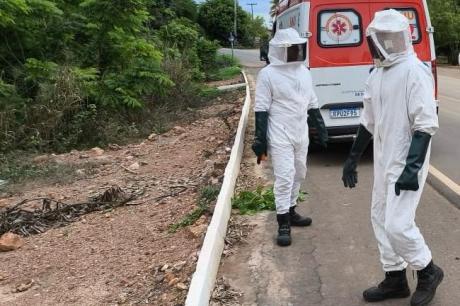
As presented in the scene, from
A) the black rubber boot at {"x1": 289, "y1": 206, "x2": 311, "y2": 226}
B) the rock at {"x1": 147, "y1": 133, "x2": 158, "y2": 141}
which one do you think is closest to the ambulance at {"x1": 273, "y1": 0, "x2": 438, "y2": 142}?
the black rubber boot at {"x1": 289, "y1": 206, "x2": 311, "y2": 226}

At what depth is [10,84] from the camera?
11.5 m

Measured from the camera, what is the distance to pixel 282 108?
5500 mm

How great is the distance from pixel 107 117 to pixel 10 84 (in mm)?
1961

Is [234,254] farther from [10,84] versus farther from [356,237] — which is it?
[10,84]

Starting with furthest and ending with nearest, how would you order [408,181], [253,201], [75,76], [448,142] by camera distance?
1. [75,76]
2. [448,142]
3. [253,201]
4. [408,181]

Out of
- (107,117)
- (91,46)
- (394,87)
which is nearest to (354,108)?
(394,87)

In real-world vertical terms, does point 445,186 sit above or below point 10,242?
above

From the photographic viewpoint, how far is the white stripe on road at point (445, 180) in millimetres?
6848

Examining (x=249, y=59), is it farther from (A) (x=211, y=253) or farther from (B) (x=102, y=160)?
(A) (x=211, y=253)

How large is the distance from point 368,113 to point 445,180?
358 cm

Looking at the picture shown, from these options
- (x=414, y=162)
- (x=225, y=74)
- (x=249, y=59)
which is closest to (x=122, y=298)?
(x=414, y=162)

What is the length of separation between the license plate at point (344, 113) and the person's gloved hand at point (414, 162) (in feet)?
15.7

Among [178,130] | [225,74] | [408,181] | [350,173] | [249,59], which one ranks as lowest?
[249,59]

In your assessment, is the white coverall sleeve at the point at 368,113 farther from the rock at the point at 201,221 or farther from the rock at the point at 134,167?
the rock at the point at 134,167
